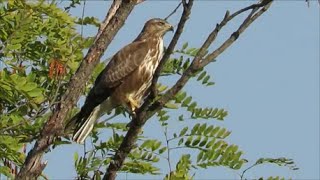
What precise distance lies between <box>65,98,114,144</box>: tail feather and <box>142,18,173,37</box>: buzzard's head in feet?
4.66

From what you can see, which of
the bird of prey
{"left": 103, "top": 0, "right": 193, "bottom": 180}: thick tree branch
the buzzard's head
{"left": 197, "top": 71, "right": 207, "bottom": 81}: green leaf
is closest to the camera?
{"left": 103, "top": 0, "right": 193, "bottom": 180}: thick tree branch

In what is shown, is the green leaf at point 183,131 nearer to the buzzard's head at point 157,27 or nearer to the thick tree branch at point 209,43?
the thick tree branch at point 209,43

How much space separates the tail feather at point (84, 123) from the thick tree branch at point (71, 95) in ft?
2.32

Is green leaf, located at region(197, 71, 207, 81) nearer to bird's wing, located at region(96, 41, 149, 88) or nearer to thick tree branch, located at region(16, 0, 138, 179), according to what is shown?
thick tree branch, located at region(16, 0, 138, 179)

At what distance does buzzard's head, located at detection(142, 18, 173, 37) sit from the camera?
30.5ft

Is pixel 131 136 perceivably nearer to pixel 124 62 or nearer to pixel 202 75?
pixel 202 75

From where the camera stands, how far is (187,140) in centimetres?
644

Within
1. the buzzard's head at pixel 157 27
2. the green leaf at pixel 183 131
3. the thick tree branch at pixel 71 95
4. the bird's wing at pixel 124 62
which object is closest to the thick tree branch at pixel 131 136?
the thick tree branch at pixel 71 95

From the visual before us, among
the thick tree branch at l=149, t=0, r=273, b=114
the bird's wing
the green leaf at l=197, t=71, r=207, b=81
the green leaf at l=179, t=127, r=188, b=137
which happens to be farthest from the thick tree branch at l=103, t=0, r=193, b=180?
the bird's wing

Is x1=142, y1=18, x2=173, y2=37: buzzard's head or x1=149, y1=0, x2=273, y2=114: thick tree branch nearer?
x1=149, y1=0, x2=273, y2=114: thick tree branch

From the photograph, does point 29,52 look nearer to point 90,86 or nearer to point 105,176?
point 90,86

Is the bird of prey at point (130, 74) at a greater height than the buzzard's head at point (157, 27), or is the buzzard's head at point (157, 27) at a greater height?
the buzzard's head at point (157, 27)

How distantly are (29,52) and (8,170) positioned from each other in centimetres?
114

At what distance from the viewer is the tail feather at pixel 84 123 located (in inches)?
276
